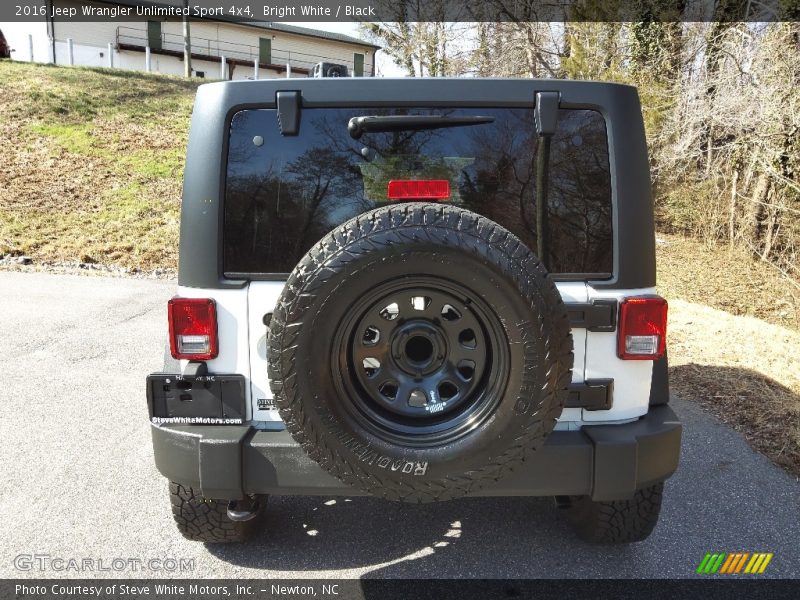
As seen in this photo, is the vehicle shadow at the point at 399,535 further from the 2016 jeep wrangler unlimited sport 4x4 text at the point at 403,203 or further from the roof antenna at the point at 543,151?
the roof antenna at the point at 543,151

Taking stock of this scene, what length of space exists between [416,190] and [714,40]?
10251 millimetres

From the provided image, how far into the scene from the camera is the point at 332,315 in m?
2.11

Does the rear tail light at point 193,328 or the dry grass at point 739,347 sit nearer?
the rear tail light at point 193,328

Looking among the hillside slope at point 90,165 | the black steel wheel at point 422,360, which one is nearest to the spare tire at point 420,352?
the black steel wheel at point 422,360

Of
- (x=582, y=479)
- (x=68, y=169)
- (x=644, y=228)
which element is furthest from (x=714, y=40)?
(x=68, y=169)

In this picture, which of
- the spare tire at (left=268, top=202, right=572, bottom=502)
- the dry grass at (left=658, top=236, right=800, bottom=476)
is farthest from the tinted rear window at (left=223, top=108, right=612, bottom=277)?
the dry grass at (left=658, top=236, right=800, bottom=476)

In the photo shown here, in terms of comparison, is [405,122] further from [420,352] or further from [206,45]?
[206,45]

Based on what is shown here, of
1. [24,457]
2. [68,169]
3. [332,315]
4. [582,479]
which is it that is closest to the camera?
[332,315]

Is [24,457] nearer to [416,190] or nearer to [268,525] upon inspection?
[268,525]

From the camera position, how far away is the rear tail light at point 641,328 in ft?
8.25

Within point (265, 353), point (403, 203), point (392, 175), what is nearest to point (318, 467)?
point (265, 353)

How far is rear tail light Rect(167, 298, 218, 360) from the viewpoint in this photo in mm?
2500

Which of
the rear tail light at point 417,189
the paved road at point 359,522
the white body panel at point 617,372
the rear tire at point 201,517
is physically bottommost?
the paved road at point 359,522

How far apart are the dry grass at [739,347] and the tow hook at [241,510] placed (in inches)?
128
